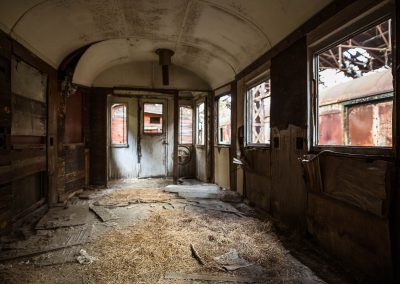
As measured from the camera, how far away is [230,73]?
5398mm

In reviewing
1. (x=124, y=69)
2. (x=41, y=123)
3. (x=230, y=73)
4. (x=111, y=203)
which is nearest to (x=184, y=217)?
(x=111, y=203)

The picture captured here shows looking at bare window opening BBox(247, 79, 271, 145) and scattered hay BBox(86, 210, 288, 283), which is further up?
bare window opening BBox(247, 79, 271, 145)

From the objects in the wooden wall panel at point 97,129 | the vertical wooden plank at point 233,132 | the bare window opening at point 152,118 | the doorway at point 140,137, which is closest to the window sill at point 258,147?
the vertical wooden plank at point 233,132

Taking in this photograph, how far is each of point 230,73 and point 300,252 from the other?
376 centimetres

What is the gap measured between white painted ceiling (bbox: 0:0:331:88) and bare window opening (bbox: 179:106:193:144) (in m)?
2.62

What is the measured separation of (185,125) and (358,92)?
16.2 ft

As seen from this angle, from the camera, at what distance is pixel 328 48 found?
2689 millimetres

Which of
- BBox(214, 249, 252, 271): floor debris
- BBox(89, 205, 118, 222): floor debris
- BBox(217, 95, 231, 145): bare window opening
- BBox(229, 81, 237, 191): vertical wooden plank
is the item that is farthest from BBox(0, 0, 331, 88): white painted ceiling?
BBox(214, 249, 252, 271): floor debris

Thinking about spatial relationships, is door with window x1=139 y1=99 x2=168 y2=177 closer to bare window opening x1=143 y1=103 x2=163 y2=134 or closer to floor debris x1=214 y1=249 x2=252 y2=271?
bare window opening x1=143 y1=103 x2=163 y2=134

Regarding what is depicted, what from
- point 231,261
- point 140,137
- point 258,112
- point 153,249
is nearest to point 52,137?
point 153,249

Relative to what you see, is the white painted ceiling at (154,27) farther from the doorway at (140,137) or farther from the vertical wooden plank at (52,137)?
the doorway at (140,137)

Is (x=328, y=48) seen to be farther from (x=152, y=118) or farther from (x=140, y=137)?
(x=140, y=137)

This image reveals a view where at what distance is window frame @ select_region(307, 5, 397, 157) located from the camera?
1.98 metres

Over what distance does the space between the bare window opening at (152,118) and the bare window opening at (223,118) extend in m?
2.15
